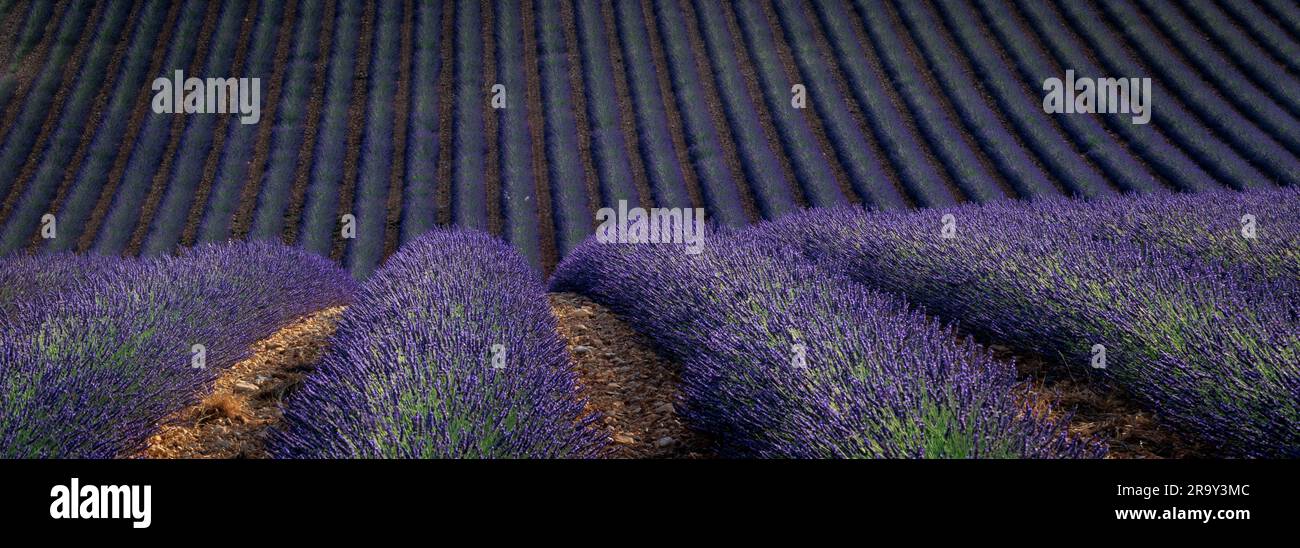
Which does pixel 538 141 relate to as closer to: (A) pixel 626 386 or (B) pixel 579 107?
(B) pixel 579 107

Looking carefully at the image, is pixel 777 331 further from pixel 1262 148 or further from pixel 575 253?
pixel 1262 148

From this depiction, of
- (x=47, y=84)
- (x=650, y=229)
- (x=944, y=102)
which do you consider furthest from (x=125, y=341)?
(x=47, y=84)

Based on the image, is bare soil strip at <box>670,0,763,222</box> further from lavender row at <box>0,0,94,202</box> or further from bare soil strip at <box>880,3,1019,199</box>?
lavender row at <box>0,0,94,202</box>

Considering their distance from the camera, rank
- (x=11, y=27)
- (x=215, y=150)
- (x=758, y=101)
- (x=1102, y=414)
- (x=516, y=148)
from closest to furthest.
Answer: (x=1102, y=414)
(x=516, y=148)
(x=215, y=150)
(x=758, y=101)
(x=11, y=27)

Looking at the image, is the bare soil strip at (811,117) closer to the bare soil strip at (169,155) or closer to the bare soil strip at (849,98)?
the bare soil strip at (849,98)

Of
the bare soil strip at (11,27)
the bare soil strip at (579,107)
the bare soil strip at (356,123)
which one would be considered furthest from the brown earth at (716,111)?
the bare soil strip at (11,27)
